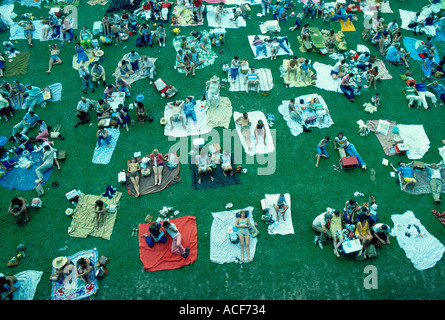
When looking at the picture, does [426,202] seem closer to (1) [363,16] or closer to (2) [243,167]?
(2) [243,167]

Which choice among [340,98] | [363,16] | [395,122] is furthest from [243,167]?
[363,16]

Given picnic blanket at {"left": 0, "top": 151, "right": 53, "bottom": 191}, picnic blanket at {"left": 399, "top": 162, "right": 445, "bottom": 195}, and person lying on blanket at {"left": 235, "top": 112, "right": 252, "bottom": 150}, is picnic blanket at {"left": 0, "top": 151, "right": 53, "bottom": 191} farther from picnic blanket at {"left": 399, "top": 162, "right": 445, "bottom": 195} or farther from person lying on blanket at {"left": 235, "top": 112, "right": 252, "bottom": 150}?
picnic blanket at {"left": 399, "top": 162, "right": 445, "bottom": 195}

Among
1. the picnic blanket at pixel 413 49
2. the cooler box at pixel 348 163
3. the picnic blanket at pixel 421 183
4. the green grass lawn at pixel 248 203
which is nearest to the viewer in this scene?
the green grass lawn at pixel 248 203

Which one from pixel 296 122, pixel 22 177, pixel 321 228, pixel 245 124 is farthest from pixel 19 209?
pixel 296 122

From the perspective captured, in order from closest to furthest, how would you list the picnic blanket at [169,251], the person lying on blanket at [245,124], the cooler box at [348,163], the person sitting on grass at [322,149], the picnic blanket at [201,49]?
1. the picnic blanket at [169,251]
2. the cooler box at [348,163]
3. the person sitting on grass at [322,149]
4. the person lying on blanket at [245,124]
5. the picnic blanket at [201,49]

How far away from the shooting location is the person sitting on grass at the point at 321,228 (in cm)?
1133

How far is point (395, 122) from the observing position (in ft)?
50.6

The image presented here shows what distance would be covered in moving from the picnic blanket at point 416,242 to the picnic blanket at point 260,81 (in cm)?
915

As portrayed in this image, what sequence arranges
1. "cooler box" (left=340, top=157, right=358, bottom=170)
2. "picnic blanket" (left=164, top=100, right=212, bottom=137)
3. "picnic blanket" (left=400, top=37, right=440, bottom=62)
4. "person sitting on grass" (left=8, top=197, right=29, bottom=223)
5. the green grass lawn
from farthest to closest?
"picnic blanket" (left=400, top=37, right=440, bottom=62) → "picnic blanket" (left=164, top=100, right=212, bottom=137) → "cooler box" (left=340, top=157, right=358, bottom=170) → "person sitting on grass" (left=8, top=197, right=29, bottom=223) → the green grass lawn

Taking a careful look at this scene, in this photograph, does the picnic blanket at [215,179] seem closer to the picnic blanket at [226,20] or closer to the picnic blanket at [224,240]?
the picnic blanket at [224,240]

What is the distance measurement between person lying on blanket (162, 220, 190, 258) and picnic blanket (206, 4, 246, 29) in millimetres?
14839

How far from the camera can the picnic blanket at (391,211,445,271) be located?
1109cm

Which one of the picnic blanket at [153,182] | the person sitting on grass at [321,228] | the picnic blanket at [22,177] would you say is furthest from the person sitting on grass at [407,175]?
the picnic blanket at [22,177]

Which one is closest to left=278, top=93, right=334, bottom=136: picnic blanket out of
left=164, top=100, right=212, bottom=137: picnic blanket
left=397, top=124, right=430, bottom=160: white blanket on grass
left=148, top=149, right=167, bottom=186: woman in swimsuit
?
left=397, top=124, right=430, bottom=160: white blanket on grass
